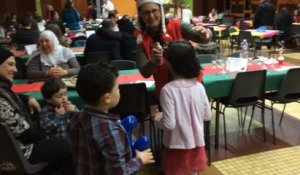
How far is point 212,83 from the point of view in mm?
3062

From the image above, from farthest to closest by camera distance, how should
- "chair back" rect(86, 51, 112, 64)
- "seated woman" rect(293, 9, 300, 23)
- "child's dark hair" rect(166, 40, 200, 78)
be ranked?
"seated woman" rect(293, 9, 300, 23) < "chair back" rect(86, 51, 112, 64) < "child's dark hair" rect(166, 40, 200, 78)

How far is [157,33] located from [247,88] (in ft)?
4.57

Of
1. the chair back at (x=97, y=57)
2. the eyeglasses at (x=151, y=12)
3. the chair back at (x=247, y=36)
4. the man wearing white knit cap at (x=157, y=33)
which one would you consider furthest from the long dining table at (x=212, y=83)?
the chair back at (x=247, y=36)

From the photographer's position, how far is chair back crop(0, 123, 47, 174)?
74.0 inches

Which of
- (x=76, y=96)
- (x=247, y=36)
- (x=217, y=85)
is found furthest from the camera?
(x=247, y=36)

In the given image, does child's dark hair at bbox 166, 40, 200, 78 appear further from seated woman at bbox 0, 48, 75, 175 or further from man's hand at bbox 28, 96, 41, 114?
man's hand at bbox 28, 96, 41, 114

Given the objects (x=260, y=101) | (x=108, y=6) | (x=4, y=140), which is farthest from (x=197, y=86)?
(x=108, y=6)

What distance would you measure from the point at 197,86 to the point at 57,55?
189cm

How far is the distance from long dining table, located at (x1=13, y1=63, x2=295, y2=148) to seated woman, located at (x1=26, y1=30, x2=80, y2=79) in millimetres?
160

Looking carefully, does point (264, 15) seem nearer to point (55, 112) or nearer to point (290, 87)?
point (290, 87)

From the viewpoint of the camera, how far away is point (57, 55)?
342 cm

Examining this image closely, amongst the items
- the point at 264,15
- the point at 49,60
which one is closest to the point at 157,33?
the point at 49,60

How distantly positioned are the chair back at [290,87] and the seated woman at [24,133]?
2.29m

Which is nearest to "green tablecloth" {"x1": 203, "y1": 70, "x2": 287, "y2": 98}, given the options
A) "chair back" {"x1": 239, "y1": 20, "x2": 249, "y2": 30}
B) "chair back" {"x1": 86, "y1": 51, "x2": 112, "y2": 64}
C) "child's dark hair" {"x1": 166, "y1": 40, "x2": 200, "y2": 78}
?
"child's dark hair" {"x1": 166, "y1": 40, "x2": 200, "y2": 78}
